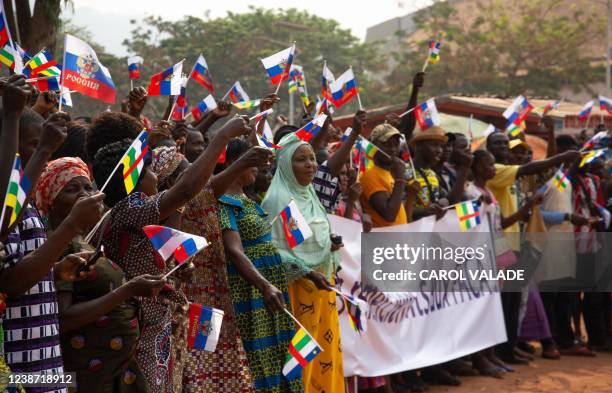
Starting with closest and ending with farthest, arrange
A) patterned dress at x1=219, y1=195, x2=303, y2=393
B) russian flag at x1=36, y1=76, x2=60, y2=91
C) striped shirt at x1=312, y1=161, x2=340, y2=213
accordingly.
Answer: patterned dress at x1=219, y1=195, x2=303, y2=393, russian flag at x1=36, y1=76, x2=60, y2=91, striped shirt at x1=312, y1=161, x2=340, y2=213

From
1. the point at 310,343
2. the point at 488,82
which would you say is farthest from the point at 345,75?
the point at 488,82

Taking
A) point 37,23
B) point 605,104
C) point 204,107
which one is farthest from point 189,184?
point 605,104

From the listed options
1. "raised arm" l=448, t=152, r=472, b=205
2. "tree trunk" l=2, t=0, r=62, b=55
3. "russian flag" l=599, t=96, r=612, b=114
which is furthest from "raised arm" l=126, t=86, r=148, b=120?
"russian flag" l=599, t=96, r=612, b=114

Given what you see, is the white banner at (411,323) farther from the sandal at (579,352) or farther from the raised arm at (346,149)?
the sandal at (579,352)

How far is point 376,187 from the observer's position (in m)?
7.21

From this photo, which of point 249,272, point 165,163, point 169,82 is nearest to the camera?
point 165,163

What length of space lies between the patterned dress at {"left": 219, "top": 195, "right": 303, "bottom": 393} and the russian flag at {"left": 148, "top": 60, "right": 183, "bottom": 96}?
1012 mm

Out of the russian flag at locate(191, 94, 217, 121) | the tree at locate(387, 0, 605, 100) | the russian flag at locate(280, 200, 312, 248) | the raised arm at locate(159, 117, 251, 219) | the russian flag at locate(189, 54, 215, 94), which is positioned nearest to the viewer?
the raised arm at locate(159, 117, 251, 219)

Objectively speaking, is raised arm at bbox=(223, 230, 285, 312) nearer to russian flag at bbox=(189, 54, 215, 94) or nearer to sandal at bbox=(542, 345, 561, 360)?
russian flag at bbox=(189, 54, 215, 94)

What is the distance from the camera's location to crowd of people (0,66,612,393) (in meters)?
3.05

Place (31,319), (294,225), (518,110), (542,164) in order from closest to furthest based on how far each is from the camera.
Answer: (31,319) → (294,225) → (542,164) → (518,110)

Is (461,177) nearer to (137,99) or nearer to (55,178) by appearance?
(137,99)

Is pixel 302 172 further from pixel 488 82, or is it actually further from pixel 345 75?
pixel 488 82

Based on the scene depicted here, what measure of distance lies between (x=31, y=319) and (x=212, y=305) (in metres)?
1.81
